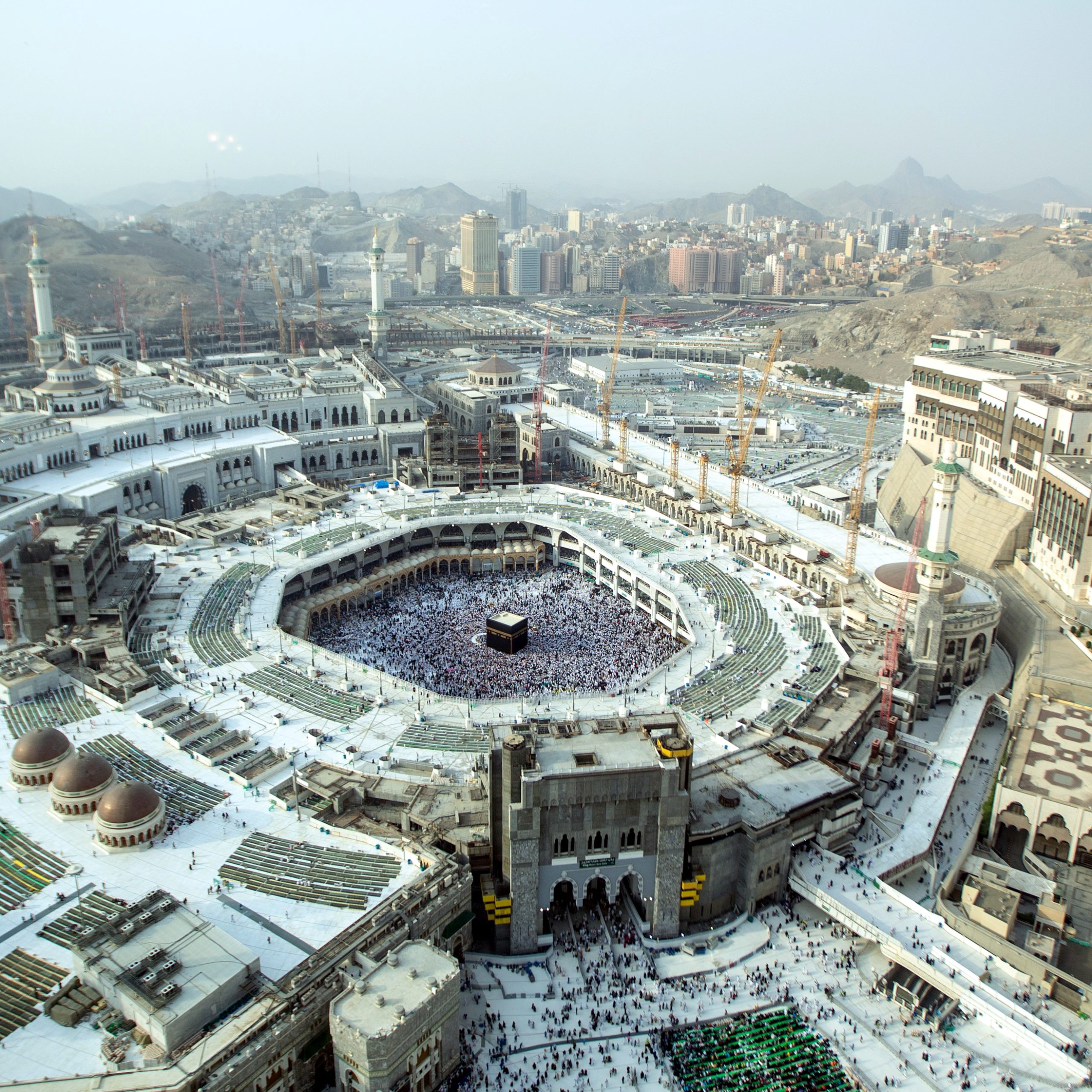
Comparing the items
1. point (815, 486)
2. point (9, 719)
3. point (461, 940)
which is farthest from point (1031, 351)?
point (9, 719)

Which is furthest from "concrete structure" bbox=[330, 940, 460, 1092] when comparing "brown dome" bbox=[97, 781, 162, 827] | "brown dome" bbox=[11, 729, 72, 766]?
"brown dome" bbox=[11, 729, 72, 766]

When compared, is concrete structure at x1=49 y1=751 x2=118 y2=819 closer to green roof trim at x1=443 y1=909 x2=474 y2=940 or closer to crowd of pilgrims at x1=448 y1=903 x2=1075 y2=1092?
green roof trim at x1=443 y1=909 x2=474 y2=940

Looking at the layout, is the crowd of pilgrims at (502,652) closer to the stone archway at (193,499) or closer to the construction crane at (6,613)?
the construction crane at (6,613)

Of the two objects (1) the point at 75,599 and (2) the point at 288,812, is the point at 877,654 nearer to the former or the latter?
(2) the point at 288,812

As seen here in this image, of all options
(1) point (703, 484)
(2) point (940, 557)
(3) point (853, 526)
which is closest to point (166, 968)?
(2) point (940, 557)

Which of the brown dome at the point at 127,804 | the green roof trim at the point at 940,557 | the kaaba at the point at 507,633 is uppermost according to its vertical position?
the green roof trim at the point at 940,557

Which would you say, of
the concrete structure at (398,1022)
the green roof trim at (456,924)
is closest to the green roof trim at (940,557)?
the green roof trim at (456,924)
